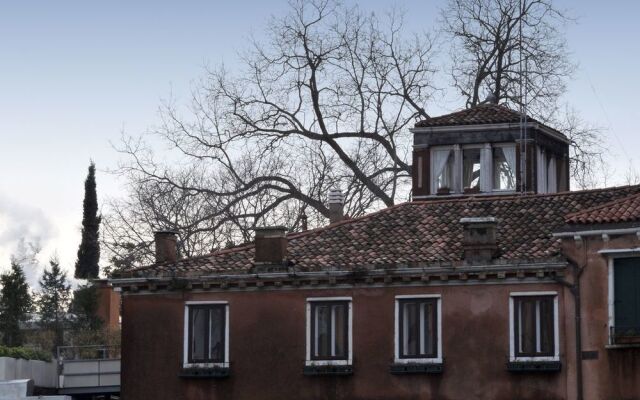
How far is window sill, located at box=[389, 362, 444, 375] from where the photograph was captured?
128 ft

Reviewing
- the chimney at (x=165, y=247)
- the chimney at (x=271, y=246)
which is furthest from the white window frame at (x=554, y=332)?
the chimney at (x=165, y=247)

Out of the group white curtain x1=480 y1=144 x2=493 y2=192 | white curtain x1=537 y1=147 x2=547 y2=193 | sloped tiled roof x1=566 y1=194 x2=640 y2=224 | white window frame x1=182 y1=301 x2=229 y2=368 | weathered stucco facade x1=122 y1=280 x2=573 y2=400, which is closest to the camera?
sloped tiled roof x1=566 y1=194 x2=640 y2=224

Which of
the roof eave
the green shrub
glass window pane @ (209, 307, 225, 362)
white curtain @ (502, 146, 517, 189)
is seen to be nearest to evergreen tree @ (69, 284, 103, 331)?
the green shrub

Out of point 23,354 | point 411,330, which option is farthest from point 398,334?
point 23,354

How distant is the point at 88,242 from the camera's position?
8038cm

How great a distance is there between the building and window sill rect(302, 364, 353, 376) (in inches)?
1.3

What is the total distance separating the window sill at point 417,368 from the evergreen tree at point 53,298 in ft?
117

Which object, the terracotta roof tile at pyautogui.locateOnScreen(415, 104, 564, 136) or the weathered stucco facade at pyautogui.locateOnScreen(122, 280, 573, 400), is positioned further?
the terracotta roof tile at pyautogui.locateOnScreen(415, 104, 564, 136)

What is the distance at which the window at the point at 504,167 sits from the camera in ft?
150

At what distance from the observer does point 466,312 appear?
39.0 m

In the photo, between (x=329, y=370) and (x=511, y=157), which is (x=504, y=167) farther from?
(x=329, y=370)

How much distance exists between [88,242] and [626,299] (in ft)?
153

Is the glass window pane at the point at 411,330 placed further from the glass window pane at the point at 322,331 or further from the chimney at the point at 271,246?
the chimney at the point at 271,246

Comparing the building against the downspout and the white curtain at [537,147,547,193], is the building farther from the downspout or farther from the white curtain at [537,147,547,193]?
the white curtain at [537,147,547,193]
